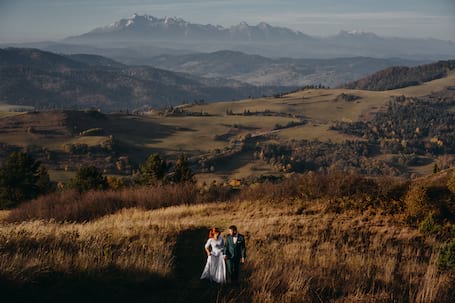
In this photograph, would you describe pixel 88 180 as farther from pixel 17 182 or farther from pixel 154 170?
pixel 17 182

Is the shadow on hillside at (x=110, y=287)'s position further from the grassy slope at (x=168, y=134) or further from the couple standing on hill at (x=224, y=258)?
the grassy slope at (x=168, y=134)

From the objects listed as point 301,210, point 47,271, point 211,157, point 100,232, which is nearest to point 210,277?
point 47,271

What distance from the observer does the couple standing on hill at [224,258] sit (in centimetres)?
1007

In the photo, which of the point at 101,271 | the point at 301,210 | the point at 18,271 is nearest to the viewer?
the point at 18,271

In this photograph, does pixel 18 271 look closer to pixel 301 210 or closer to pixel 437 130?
pixel 301 210

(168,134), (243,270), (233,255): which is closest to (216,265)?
(233,255)

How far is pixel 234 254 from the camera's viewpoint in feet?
33.9

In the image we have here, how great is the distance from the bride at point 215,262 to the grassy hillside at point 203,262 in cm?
30

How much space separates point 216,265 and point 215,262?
0.09 metres

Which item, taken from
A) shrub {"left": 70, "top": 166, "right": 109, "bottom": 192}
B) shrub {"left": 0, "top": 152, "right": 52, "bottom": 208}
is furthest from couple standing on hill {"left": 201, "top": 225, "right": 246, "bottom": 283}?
shrub {"left": 0, "top": 152, "right": 52, "bottom": 208}

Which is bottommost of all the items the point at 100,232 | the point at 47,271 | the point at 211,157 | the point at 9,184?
the point at 211,157

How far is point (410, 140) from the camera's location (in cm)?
18038

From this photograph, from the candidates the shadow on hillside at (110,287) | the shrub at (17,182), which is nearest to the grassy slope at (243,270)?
the shadow on hillside at (110,287)

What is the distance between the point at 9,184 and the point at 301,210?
115ft
